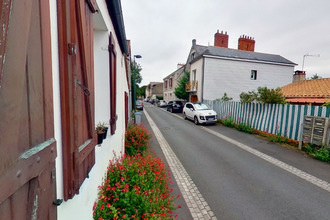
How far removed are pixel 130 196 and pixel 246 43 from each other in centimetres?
2263

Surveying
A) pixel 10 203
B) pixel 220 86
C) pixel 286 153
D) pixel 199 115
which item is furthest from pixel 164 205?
pixel 220 86

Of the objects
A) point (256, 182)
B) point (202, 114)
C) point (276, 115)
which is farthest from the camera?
point (202, 114)

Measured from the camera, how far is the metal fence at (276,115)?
6.34m

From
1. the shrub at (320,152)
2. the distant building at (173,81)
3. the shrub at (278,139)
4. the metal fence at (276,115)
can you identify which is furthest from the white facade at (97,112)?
the distant building at (173,81)

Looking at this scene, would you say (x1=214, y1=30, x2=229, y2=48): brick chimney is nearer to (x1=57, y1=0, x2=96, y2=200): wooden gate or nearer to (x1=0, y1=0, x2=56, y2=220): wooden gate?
(x1=57, y1=0, x2=96, y2=200): wooden gate

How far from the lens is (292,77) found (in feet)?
58.9

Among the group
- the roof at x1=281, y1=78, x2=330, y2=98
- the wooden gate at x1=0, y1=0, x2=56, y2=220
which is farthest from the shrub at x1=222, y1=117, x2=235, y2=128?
the wooden gate at x1=0, y1=0, x2=56, y2=220

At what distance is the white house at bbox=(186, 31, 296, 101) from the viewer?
51.8 ft

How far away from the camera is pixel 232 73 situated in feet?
53.5

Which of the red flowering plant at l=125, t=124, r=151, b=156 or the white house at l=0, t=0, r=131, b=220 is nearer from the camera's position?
the white house at l=0, t=0, r=131, b=220

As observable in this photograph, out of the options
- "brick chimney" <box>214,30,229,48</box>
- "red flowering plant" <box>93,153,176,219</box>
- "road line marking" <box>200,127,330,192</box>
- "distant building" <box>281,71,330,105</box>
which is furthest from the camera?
"brick chimney" <box>214,30,229,48</box>

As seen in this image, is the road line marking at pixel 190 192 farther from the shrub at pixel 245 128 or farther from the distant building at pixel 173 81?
the distant building at pixel 173 81

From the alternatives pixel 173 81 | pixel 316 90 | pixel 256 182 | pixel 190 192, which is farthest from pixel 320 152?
pixel 173 81

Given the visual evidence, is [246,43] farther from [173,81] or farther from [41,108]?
[41,108]
